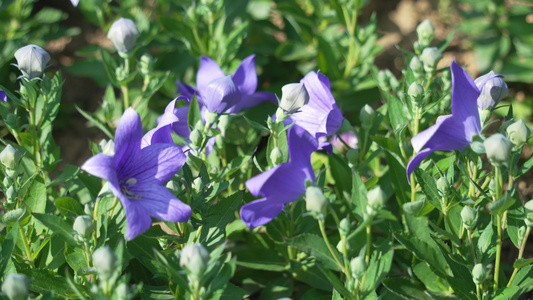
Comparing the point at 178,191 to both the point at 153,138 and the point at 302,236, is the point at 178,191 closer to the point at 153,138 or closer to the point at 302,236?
the point at 153,138

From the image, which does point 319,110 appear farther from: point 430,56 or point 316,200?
point 316,200

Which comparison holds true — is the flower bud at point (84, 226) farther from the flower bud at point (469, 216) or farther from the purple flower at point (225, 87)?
the flower bud at point (469, 216)

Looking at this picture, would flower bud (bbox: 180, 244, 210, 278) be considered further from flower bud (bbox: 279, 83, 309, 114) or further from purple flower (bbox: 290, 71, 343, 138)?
purple flower (bbox: 290, 71, 343, 138)

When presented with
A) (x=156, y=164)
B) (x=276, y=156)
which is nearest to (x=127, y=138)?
(x=156, y=164)

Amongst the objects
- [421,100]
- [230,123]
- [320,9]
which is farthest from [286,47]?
[421,100]

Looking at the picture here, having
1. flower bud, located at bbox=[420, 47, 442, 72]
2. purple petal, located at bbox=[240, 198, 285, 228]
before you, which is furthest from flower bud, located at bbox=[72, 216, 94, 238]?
flower bud, located at bbox=[420, 47, 442, 72]

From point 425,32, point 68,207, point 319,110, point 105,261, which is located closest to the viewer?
point 105,261
